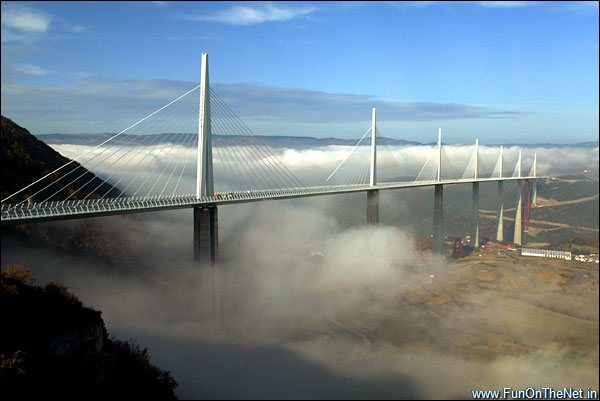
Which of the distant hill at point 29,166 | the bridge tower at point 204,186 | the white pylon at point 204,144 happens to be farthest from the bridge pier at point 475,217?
the distant hill at point 29,166

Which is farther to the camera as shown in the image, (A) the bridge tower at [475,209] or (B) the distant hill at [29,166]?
(A) the bridge tower at [475,209]

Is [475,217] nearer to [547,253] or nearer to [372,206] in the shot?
[372,206]

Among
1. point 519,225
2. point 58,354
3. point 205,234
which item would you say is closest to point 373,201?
point 519,225

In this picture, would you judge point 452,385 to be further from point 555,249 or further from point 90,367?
point 90,367

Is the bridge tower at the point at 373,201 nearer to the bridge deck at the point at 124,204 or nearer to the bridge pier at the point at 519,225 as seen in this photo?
the bridge deck at the point at 124,204

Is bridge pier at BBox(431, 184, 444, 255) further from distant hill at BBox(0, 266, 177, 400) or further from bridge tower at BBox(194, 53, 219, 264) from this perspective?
distant hill at BBox(0, 266, 177, 400)

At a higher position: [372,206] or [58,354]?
[372,206]
